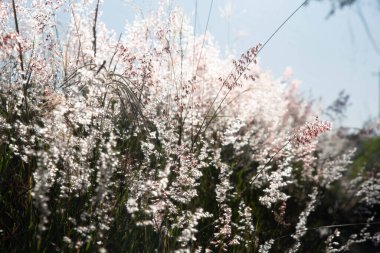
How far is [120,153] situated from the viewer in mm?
3301

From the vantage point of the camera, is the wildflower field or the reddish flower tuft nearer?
the wildflower field

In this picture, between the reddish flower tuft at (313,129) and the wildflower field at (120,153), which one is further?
the reddish flower tuft at (313,129)

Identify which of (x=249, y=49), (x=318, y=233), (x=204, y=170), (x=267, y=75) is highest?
(x=267, y=75)

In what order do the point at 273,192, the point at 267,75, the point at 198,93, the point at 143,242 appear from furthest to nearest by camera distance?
the point at 267,75 → the point at 198,93 → the point at 273,192 → the point at 143,242

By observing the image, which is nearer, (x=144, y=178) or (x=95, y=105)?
(x=144, y=178)

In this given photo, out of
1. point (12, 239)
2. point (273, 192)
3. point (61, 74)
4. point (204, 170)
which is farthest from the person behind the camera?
point (204, 170)

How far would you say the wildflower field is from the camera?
2000 millimetres

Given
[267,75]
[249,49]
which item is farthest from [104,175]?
[267,75]

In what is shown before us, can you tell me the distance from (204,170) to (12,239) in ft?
7.15

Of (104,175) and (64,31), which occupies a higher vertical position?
(64,31)

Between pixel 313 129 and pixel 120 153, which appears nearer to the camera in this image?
pixel 313 129

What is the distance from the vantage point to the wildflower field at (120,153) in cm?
200

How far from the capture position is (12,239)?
2098mm

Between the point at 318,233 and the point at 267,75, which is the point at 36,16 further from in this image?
the point at 267,75
